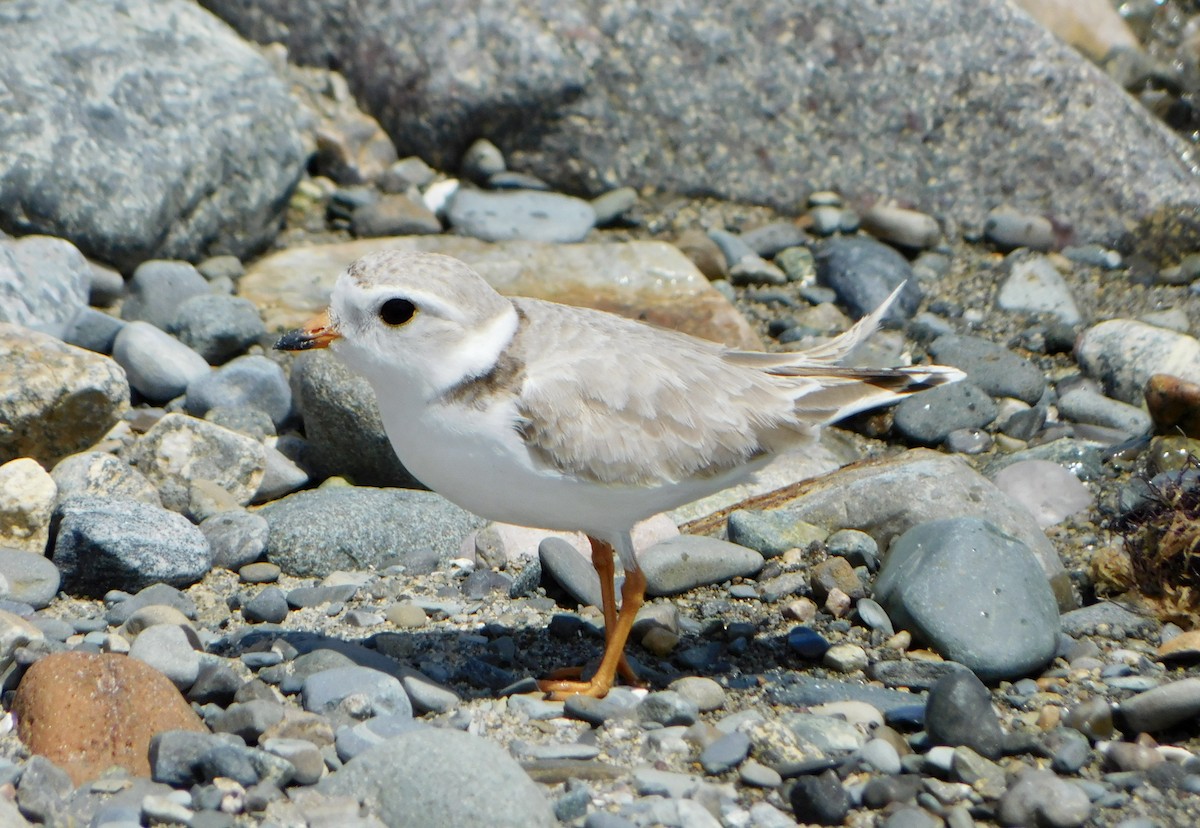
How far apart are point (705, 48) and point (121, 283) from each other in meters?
4.93

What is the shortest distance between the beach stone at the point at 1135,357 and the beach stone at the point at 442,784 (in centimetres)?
591

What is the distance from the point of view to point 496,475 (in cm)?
495

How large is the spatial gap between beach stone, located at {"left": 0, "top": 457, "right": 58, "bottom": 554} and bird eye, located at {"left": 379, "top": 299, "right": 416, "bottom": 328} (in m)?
2.48

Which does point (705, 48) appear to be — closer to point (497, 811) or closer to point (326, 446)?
point (326, 446)

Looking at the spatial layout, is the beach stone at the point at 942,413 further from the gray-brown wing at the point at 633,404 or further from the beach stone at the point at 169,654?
the beach stone at the point at 169,654

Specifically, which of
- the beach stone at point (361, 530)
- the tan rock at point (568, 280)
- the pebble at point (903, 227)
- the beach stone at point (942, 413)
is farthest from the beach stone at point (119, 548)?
the pebble at point (903, 227)

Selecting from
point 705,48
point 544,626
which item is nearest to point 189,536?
point 544,626

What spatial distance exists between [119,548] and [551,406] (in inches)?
90.2

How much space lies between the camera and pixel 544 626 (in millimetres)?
6039

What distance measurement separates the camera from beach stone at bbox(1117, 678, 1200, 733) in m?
4.96

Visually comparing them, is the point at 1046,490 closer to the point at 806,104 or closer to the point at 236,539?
the point at 236,539

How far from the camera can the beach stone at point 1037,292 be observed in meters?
9.77

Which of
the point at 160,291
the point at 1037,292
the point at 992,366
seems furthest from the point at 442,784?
the point at 1037,292

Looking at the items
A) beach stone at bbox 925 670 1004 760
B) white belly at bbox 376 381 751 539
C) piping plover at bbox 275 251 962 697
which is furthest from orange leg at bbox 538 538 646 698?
A: beach stone at bbox 925 670 1004 760
